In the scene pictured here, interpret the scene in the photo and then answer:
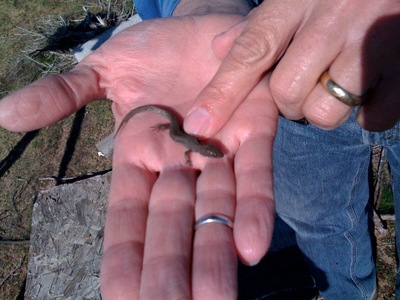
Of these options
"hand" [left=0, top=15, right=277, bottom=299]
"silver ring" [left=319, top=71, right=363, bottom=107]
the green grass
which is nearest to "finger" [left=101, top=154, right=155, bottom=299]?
"hand" [left=0, top=15, right=277, bottom=299]

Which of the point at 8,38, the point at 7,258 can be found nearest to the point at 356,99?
the point at 7,258

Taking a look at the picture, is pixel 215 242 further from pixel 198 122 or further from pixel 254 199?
pixel 198 122

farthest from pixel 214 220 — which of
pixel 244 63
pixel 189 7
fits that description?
pixel 189 7

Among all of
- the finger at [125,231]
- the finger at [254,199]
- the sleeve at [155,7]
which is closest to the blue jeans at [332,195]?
the finger at [254,199]

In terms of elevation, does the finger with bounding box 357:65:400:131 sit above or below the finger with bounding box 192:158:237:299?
above

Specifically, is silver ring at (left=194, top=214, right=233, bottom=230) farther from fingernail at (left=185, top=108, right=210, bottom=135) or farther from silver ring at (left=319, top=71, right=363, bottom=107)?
silver ring at (left=319, top=71, right=363, bottom=107)

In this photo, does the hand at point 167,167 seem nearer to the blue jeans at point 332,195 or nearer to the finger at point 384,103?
the finger at point 384,103
